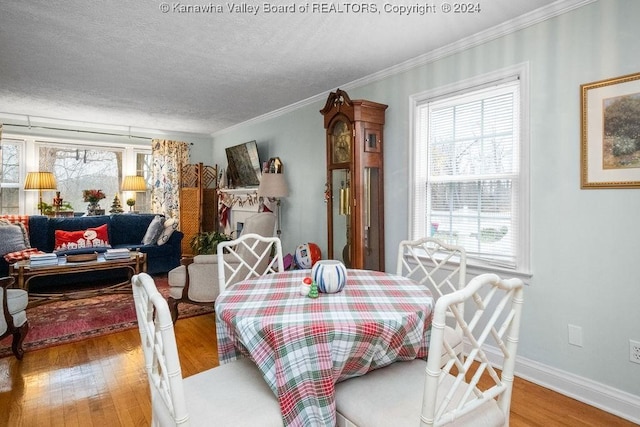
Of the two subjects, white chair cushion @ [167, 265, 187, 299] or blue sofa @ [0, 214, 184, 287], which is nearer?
white chair cushion @ [167, 265, 187, 299]

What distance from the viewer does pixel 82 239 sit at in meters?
4.91

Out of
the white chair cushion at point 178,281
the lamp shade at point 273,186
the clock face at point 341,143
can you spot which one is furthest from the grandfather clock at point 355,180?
the white chair cushion at point 178,281

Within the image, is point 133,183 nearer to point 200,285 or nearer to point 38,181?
point 38,181

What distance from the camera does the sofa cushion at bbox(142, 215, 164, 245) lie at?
529 cm

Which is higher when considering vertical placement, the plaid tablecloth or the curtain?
the curtain

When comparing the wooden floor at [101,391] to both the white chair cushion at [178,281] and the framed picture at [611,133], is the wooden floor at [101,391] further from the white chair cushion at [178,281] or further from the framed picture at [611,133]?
the framed picture at [611,133]

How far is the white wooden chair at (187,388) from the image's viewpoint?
3.45 feet

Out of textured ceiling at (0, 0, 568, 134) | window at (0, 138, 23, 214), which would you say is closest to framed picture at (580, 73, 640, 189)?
textured ceiling at (0, 0, 568, 134)

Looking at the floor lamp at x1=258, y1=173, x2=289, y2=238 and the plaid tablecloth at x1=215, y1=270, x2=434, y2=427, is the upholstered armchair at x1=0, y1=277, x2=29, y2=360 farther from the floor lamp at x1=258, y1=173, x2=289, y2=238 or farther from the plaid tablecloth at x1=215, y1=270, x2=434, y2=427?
the floor lamp at x1=258, y1=173, x2=289, y2=238

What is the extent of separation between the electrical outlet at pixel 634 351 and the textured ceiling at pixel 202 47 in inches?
76.5

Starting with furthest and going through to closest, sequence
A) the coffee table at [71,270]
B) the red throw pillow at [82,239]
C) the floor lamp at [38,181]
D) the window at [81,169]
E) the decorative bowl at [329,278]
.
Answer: the window at [81,169]
the floor lamp at [38,181]
the red throw pillow at [82,239]
the coffee table at [71,270]
the decorative bowl at [329,278]

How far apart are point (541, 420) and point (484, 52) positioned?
232 cm

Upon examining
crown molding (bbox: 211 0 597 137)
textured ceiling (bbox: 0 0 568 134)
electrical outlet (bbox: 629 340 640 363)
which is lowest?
electrical outlet (bbox: 629 340 640 363)

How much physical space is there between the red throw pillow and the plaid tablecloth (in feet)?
13.7
